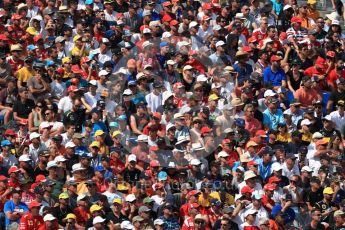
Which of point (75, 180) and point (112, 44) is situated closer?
point (75, 180)

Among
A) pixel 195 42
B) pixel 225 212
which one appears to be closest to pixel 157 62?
pixel 195 42

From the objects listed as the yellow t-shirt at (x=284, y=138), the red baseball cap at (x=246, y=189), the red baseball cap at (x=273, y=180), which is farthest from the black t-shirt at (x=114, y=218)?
the yellow t-shirt at (x=284, y=138)

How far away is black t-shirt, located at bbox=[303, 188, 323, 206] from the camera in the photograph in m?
30.7

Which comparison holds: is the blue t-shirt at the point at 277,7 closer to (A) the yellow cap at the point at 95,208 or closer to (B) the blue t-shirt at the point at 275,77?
(B) the blue t-shirt at the point at 275,77

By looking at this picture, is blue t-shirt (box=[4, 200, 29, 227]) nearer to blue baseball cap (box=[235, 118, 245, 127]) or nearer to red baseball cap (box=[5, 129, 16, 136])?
red baseball cap (box=[5, 129, 16, 136])

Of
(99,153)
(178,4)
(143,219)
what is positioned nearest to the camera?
(143,219)

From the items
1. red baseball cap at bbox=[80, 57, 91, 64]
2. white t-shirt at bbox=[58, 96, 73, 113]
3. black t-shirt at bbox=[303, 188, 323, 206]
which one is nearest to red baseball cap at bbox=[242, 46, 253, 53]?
red baseball cap at bbox=[80, 57, 91, 64]

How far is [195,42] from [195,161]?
5258 millimetres

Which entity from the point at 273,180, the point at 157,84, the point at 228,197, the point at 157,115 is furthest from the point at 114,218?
the point at 157,84

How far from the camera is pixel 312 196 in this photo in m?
30.7

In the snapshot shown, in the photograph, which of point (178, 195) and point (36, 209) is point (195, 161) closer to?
point (178, 195)

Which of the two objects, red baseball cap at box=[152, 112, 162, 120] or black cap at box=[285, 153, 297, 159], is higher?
black cap at box=[285, 153, 297, 159]

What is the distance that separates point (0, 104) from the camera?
33.8 m

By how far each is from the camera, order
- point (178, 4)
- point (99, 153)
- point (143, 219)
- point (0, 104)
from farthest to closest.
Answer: point (178, 4), point (0, 104), point (99, 153), point (143, 219)
